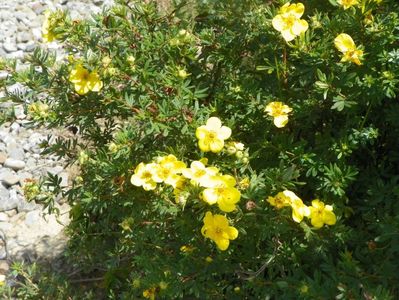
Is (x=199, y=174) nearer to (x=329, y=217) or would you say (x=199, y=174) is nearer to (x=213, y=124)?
(x=213, y=124)

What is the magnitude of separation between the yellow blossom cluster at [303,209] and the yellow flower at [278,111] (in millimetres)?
251

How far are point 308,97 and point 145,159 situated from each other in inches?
23.2

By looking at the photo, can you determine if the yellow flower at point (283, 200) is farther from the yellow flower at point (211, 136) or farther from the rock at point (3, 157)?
the rock at point (3, 157)

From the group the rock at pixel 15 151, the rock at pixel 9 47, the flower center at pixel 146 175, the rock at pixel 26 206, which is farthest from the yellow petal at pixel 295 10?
the rock at pixel 9 47

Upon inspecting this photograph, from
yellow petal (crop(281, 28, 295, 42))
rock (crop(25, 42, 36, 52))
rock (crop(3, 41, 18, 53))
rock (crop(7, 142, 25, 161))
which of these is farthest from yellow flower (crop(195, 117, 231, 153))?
rock (crop(3, 41, 18, 53))

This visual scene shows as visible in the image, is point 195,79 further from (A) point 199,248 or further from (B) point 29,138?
(B) point 29,138

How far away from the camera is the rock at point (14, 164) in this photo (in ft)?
11.9

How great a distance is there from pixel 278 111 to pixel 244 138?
22 centimetres

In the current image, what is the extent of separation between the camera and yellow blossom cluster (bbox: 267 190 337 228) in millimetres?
1778

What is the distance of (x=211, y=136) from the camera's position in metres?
1.83

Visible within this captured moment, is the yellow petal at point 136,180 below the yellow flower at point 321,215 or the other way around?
the other way around

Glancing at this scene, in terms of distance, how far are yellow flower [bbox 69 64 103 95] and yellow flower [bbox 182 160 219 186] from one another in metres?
0.43

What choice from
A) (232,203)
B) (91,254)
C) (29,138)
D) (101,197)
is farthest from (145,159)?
(29,138)

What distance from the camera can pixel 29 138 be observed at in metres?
3.79
